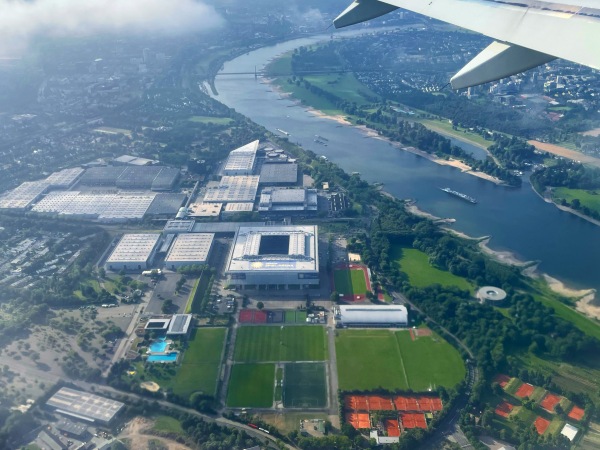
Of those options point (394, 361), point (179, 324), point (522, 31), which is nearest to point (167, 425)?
point (179, 324)

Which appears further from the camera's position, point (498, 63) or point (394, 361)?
point (394, 361)

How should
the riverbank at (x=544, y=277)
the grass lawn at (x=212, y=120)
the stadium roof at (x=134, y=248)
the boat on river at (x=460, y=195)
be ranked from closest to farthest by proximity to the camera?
the riverbank at (x=544, y=277) < the stadium roof at (x=134, y=248) < the boat on river at (x=460, y=195) < the grass lawn at (x=212, y=120)

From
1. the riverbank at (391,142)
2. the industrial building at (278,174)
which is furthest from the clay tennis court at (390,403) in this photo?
the riverbank at (391,142)

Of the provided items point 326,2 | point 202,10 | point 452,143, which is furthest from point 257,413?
point 326,2

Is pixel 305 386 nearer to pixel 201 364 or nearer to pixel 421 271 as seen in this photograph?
pixel 201 364

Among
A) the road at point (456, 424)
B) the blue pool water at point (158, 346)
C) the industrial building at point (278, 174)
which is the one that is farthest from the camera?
the industrial building at point (278, 174)

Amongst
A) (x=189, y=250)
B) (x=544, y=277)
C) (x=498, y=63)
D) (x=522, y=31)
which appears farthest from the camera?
(x=189, y=250)

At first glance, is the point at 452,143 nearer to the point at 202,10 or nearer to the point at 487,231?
the point at 487,231

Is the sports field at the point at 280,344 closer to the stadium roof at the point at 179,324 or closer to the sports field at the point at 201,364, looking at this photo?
the sports field at the point at 201,364
